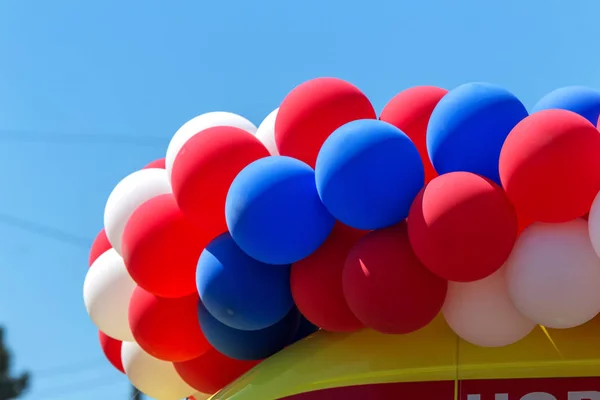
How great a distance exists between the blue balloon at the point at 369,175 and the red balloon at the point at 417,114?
1.48 feet

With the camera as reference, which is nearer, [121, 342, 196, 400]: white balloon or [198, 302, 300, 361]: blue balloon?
[198, 302, 300, 361]: blue balloon

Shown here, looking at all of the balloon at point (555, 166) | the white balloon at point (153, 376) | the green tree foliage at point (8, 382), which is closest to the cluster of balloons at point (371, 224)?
the balloon at point (555, 166)

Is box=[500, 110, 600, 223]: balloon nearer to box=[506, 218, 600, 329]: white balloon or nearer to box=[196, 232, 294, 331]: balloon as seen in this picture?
box=[506, 218, 600, 329]: white balloon

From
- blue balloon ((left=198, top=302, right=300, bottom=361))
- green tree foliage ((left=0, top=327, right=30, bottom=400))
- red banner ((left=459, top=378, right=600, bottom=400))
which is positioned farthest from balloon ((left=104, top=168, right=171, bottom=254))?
green tree foliage ((left=0, top=327, right=30, bottom=400))

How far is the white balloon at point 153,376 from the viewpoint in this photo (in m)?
5.67

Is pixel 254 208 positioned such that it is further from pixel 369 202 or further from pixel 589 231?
pixel 589 231

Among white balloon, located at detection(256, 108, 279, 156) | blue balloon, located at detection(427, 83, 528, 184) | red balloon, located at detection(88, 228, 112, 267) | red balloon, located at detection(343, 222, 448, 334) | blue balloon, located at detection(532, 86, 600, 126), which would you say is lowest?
red balloon, located at detection(343, 222, 448, 334)

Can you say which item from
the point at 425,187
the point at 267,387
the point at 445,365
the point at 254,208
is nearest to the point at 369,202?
the point at 425,187

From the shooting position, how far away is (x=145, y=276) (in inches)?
187

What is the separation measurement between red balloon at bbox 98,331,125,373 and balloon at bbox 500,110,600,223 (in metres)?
3.22

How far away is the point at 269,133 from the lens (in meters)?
5.06

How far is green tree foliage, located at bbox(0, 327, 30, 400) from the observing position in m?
17.6

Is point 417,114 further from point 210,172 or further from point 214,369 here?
point 214,369

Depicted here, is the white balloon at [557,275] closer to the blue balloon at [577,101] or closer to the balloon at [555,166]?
the balloon at [555,166]
